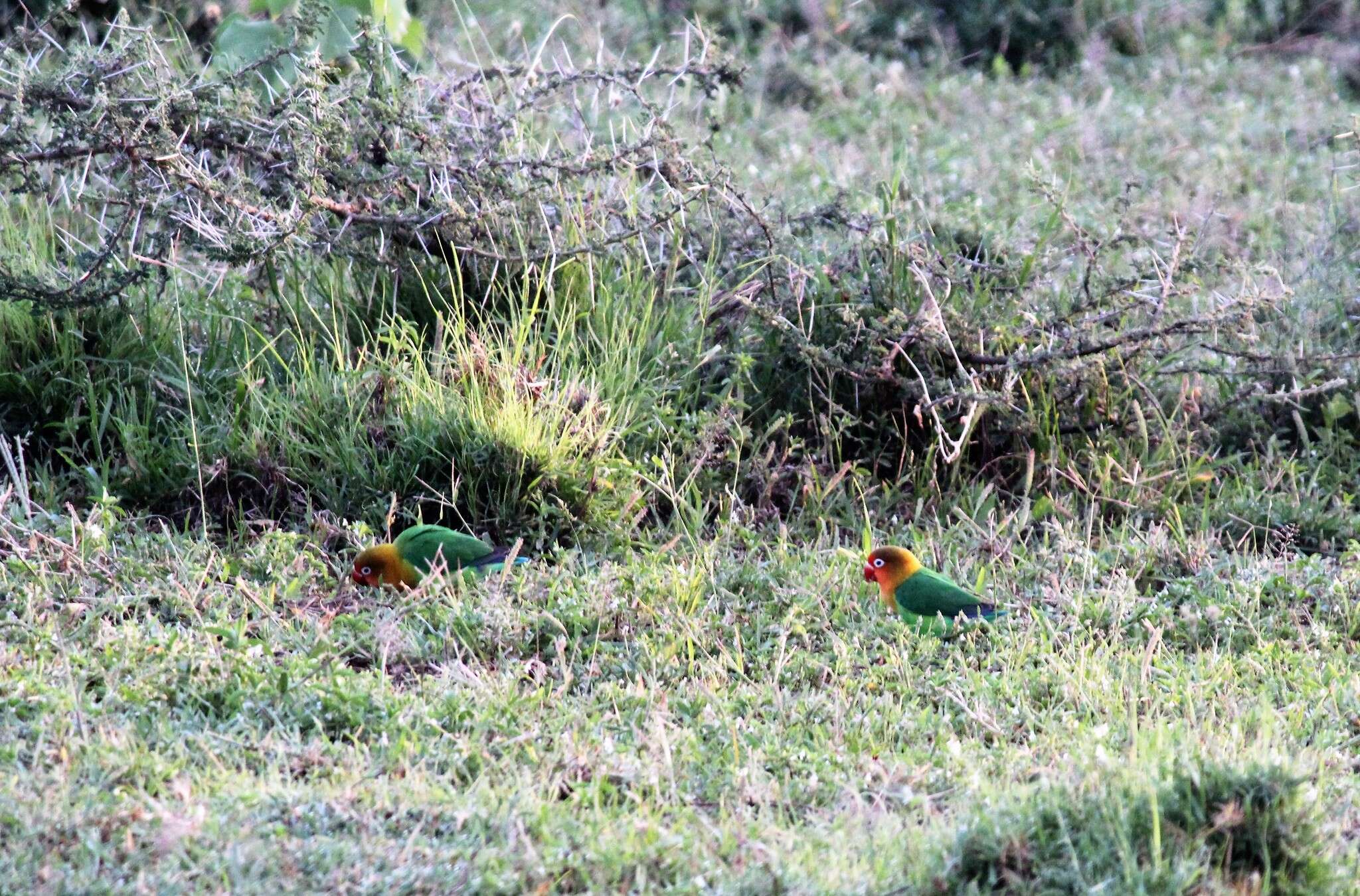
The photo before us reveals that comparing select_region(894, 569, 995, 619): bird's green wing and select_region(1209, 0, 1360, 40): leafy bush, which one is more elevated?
select_region(1209, 0, 1360, 40): leafy bush

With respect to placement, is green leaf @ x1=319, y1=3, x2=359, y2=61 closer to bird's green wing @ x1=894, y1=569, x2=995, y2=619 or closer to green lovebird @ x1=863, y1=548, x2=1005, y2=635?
green lovebird @ x1=863, y1=548, x2=1005, y2=635

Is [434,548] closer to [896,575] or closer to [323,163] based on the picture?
[896,575]

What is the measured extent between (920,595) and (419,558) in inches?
53.5

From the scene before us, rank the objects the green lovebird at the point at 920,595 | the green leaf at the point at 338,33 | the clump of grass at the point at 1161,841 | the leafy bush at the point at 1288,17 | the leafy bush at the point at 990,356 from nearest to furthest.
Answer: the clump of grass at the point at 1161,841, the green lovebird at the point at 920,595, the leafy bush at the point at 990,356, the green leaf at the point at 338,33, the leafy bush at the point at 1288,17

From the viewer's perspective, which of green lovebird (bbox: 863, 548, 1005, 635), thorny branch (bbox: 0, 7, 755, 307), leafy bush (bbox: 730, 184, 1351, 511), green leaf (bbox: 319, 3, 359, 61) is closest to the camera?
green lovebird (bbox: 863, 548, 1005, 635)

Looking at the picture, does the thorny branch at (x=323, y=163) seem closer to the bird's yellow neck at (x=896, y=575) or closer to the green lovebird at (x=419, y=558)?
the green lovebird at (x=419, y=558)

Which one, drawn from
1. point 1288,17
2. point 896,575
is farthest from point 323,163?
point 1288,17

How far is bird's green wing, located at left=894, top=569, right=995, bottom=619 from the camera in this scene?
3.99 meters

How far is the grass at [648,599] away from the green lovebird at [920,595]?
0.32 ft

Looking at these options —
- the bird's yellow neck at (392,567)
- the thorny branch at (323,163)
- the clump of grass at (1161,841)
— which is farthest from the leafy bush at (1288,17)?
the clump of grass at (1161,841)

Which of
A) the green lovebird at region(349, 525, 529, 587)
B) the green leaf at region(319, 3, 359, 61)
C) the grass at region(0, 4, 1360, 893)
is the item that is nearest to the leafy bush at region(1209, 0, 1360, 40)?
the grass at region(0, 4, 1360, 893)

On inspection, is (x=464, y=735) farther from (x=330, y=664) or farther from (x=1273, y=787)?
(x=1273, y=787)

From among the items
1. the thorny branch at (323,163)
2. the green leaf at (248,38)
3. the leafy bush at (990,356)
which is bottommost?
the leafy bush at (990,356)

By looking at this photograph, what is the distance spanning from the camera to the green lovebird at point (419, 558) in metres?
4.04
